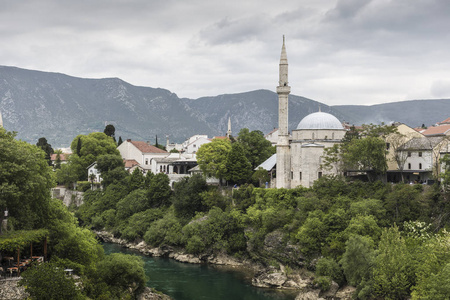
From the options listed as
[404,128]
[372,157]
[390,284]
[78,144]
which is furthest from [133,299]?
[78,144]

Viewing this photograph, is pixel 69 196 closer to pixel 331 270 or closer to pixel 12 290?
pixel 331 270

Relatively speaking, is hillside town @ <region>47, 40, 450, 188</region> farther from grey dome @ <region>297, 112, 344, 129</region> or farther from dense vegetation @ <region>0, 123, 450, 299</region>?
dense vegetation @ <region>0, 123, 450, 299</region>

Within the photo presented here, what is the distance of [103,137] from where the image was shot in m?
94.2

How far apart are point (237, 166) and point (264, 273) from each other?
19846 mm

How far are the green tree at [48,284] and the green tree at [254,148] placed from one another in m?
42.5

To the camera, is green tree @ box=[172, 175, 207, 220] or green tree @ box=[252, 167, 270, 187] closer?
green tree @ box=[252, 167, 270, 187]

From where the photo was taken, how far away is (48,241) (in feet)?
116

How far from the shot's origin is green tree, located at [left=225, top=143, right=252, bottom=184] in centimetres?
6581

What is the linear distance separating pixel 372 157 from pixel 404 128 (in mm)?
8697

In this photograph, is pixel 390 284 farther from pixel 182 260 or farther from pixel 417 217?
pixel 182 260

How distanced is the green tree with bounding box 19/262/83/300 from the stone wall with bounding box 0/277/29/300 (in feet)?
1.52

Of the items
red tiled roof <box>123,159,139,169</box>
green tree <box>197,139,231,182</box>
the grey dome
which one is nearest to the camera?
the grey dome

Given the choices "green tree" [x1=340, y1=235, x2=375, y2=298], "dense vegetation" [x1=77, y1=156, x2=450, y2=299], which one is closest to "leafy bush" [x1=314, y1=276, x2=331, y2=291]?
"dense vegetation" [x1=77, y1=156, x2=450, y2=299]

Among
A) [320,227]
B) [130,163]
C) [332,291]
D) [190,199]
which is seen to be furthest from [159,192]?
[332,291]
